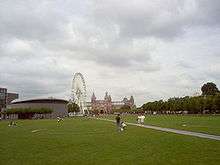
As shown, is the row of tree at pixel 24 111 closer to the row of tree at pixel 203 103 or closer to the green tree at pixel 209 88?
the row of tree at pixel 203 103

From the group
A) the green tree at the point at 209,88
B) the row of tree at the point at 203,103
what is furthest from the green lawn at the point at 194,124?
the green tree at the point at 209,88

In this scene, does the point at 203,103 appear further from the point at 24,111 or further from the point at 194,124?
the point at 194,124

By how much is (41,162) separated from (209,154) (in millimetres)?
8825

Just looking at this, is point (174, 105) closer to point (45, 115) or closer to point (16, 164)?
point (45, 115)

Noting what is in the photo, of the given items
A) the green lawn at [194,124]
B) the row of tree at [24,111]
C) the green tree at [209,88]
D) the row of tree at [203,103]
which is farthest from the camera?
the green tree at [209,88]

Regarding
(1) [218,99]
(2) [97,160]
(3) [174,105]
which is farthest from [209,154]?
(3) [174,105]

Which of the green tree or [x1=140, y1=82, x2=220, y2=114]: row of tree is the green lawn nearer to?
[x1=140, y1=82, x2=220, y2=114]: row of tree

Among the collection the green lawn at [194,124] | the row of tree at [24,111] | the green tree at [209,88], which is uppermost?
the green tree at [209,88]

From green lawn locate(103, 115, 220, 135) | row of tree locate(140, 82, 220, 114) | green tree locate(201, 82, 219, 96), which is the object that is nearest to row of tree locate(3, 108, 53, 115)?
row of tree locate(140, 82, 220, 114)

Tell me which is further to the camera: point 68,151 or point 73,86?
point 73,86

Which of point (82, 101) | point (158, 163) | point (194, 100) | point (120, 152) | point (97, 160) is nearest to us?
point (158, 163)

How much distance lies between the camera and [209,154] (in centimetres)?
2166

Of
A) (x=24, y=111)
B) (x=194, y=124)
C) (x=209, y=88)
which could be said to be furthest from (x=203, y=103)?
(x=194, y=124)

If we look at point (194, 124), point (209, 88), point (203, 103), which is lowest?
point (194, 124)
